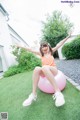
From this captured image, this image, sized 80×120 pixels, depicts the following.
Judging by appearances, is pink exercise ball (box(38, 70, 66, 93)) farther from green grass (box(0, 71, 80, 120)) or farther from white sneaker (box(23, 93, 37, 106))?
white sneaker (box(23, 93, 37, 106))

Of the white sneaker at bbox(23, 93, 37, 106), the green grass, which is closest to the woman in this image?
the white sneaker at bbox(23, 93, 37, 106)

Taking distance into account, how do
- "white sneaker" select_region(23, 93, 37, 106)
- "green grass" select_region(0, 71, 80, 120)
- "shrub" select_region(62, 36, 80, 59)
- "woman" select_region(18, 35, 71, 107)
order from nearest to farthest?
"green grass" select_region(0, 71, 80, 120)
"woman" select_region(18, 35, 71, 107)
"white sneaker" select_region(23, 93, 37, 106)
"shrub" select_region(62, 36, 80, 59)

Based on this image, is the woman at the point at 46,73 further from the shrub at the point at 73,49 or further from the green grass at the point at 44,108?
the shrub at the point at 73,49

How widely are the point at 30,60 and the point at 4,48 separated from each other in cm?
184

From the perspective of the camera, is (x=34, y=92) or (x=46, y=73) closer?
(x=46, y=73)

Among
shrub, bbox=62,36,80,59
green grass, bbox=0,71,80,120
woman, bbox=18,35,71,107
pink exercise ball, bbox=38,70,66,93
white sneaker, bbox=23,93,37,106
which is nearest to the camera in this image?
green grass, bbox=0,71,80,120

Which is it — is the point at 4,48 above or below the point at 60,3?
below

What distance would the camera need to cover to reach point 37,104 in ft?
11.4

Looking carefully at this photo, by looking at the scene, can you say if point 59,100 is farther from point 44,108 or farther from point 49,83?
point 49,83

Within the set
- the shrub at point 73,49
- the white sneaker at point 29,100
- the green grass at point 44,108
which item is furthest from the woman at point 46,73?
the shrub at point 73,49

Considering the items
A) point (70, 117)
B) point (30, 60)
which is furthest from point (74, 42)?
point (70, 117)

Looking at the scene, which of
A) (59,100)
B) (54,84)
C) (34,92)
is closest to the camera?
(59,100)

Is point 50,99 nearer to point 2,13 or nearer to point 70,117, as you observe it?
point 70,117

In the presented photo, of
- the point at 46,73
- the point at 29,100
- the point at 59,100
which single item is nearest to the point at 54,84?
the point at 46,73
